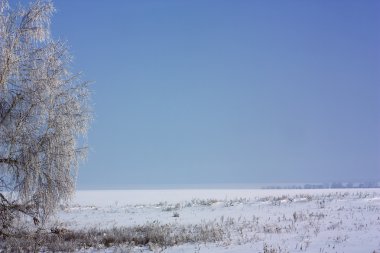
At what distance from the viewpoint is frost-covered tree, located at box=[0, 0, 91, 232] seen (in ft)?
54.4

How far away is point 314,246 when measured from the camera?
42.7 ft

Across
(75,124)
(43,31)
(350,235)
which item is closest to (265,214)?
(350,235)

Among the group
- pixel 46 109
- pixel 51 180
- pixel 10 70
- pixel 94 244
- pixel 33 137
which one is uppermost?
pixel 10 70

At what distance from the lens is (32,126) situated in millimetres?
16922

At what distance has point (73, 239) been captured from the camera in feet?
57.5

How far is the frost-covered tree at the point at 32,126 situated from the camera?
653 inches

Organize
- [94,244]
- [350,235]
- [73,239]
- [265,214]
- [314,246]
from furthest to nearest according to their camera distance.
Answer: [265,214], [73,239], [94,244], [350,235], [314,246]

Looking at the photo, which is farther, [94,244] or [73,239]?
[73,239]

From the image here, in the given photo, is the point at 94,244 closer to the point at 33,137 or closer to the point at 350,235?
the point at 33,137

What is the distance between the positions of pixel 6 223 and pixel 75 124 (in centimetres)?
447

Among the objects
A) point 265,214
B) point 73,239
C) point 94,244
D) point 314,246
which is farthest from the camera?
point 265,214

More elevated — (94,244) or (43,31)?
(43,31)

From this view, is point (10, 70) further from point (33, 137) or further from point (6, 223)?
point (6, 223)

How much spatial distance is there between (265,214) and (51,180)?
10.7 meters
